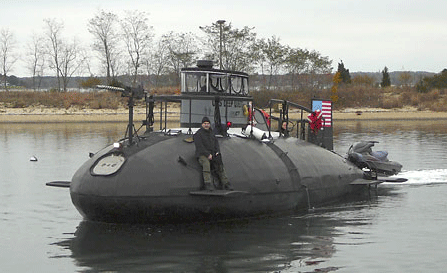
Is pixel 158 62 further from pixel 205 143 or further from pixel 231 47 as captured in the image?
pixel 205 143

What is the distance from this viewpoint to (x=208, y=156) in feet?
59.7

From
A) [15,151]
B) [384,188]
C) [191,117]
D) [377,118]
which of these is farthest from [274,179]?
[377,118]

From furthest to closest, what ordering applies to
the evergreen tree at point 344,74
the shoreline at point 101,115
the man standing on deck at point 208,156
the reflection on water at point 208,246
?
the evergreen tree at point 344,74 → the shoreline at point 101,115 → the man standing on deck at point 208,156 → the reflection on water at point 208,246

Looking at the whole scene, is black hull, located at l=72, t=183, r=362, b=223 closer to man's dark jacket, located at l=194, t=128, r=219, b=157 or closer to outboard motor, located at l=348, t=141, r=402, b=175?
man's dark jacket, located at l=194, t=128, r=219, b=157

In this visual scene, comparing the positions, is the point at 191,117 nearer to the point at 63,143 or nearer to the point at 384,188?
the point at 384,188

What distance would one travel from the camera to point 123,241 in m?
17.2

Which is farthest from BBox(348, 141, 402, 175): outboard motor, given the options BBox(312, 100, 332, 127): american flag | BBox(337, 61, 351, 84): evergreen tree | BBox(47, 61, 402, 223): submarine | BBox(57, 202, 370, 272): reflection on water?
BBox(337, 61, 351, 84): evergreen tree

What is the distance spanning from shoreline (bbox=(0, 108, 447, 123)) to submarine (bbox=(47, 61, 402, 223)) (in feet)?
196

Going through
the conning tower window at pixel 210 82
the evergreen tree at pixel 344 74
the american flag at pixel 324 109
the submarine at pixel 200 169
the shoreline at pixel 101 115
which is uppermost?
the evergreen tree at pixel 344 74

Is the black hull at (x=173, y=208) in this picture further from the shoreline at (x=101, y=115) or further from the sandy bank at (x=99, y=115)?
the sandy bank at (x=99, y=115)

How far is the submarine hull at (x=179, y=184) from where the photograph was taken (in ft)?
57.8

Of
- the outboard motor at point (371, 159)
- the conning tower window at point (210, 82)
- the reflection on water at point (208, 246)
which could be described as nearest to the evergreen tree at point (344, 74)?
the outboard motor at point (371, 159)

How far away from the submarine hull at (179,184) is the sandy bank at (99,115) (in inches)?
2439

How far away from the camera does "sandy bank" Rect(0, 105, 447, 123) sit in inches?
3312
